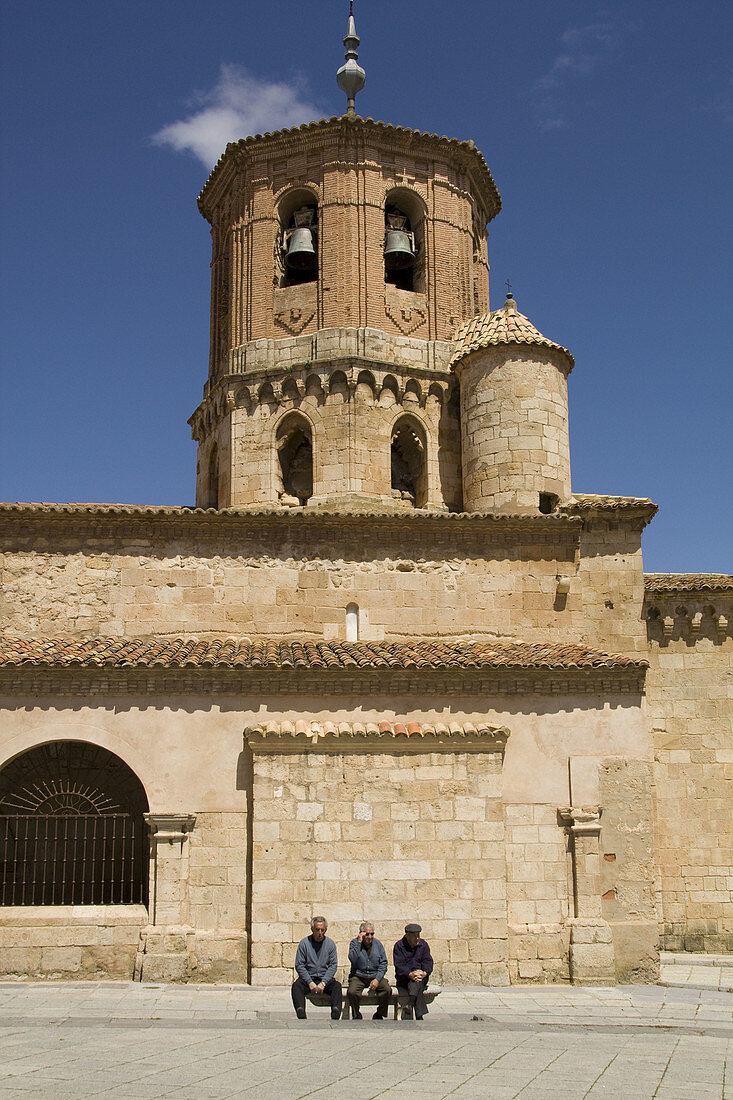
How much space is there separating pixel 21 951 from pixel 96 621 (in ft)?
13.2

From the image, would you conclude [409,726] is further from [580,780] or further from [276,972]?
[276,972]

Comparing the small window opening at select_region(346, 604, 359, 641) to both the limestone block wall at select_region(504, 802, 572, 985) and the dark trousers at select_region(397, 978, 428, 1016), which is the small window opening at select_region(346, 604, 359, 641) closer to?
the limestone block wall at select_region(504, 802, 572, 985)

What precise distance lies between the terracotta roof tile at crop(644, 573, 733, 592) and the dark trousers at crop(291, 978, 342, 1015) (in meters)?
8.24

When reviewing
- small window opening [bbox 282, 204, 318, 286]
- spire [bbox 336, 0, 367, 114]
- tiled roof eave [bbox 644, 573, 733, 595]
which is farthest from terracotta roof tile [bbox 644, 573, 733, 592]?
spire [bbox 336, 0, 367, 114]

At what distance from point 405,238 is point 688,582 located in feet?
23.5

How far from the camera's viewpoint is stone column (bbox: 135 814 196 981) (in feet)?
33.0

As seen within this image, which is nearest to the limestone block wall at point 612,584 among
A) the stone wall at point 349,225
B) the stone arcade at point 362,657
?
the stone arcade at point 362,657

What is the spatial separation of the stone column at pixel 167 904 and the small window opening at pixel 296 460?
20.4 ft

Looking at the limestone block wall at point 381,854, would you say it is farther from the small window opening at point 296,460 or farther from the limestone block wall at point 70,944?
the small window opening at point 296,460

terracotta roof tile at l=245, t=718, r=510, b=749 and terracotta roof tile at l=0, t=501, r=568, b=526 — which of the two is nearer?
terracotta roof tile at l=245, t=718, r=510, b=749

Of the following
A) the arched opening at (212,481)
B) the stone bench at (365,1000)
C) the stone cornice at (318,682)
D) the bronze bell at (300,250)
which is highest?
the bronze bell at (300,250)

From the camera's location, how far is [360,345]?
15227 millimetres

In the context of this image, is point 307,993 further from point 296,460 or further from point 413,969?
point 296,460

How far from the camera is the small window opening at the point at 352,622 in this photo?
12.9 meters
